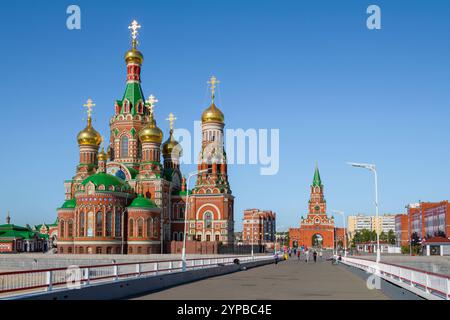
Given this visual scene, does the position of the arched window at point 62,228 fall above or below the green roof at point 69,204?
below

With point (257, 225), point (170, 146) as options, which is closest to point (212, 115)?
point (170, 146)

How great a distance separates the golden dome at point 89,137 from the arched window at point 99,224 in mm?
15888

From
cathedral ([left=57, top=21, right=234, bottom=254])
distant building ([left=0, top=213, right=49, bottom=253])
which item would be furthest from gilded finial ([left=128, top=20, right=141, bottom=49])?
distant building ([left=0, top=213, right=49, bottom=253])

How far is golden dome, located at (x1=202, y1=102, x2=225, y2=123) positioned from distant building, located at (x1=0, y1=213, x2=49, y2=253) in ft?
155

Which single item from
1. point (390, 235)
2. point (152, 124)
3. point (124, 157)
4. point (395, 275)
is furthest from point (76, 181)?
point (390, 235)

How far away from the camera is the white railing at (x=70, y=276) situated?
679 inches

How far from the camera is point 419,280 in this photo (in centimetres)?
2059

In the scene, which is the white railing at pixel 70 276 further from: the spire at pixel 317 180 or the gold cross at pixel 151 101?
the spire at pixel 317 180

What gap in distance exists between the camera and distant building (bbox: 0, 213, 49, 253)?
11169cm

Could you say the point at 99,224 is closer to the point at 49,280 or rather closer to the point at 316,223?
the point at 49,280

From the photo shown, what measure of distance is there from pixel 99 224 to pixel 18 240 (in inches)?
1795

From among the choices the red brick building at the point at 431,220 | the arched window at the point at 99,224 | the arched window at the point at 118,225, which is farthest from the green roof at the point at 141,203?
the red brick building at the point at 431,220

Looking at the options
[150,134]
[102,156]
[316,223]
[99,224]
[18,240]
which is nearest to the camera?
[99,224]

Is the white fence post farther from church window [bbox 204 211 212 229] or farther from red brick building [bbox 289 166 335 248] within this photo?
red brick building [bbox 289 166 335 248]
